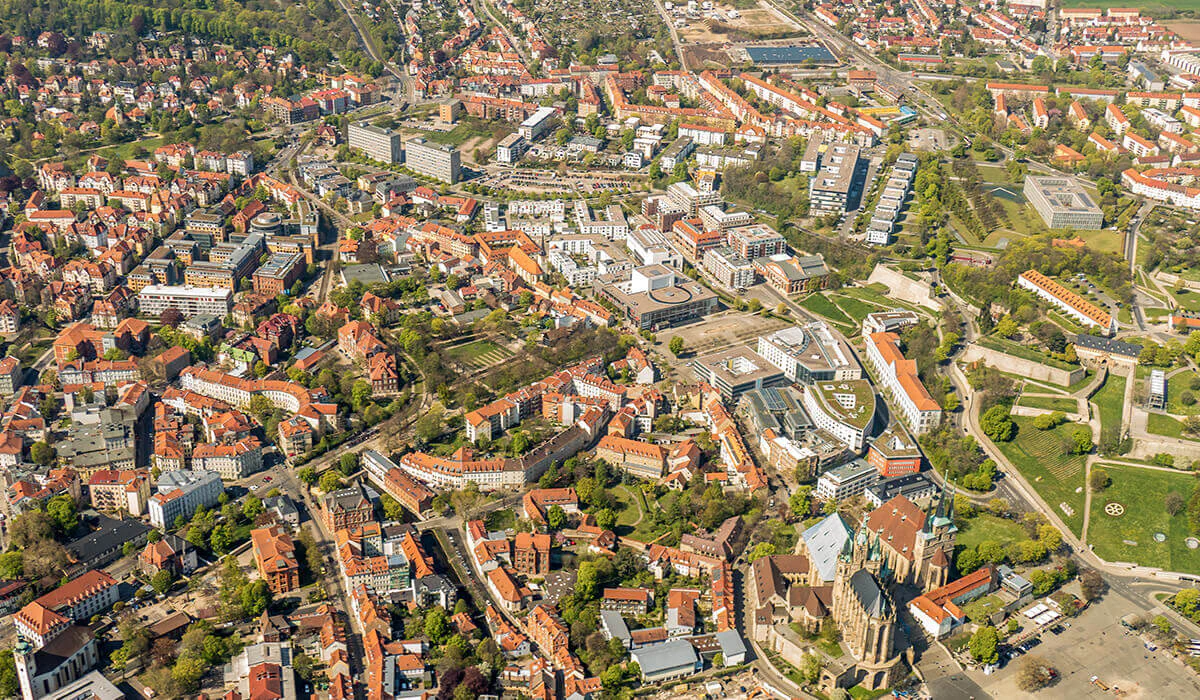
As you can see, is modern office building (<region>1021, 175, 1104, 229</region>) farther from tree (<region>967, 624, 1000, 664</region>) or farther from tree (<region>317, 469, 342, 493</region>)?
tree (<region>317, 469, 342, 493</region>)

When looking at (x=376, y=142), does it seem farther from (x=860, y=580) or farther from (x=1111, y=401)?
(x=860, y=580)

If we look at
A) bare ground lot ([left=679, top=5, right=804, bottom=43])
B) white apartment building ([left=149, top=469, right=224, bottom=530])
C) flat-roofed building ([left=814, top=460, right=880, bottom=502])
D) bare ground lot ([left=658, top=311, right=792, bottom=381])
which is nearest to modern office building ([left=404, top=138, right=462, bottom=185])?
bare ground lot ([left=658, top=311, right=792, bottom=381])

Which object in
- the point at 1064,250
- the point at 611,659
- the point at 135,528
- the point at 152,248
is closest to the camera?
the point at 611,659

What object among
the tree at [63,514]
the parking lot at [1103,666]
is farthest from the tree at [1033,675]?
the tree at [63,514]

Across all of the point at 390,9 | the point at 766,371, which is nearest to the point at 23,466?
the point at 766,371

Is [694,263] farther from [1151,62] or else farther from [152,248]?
[1151,62]
